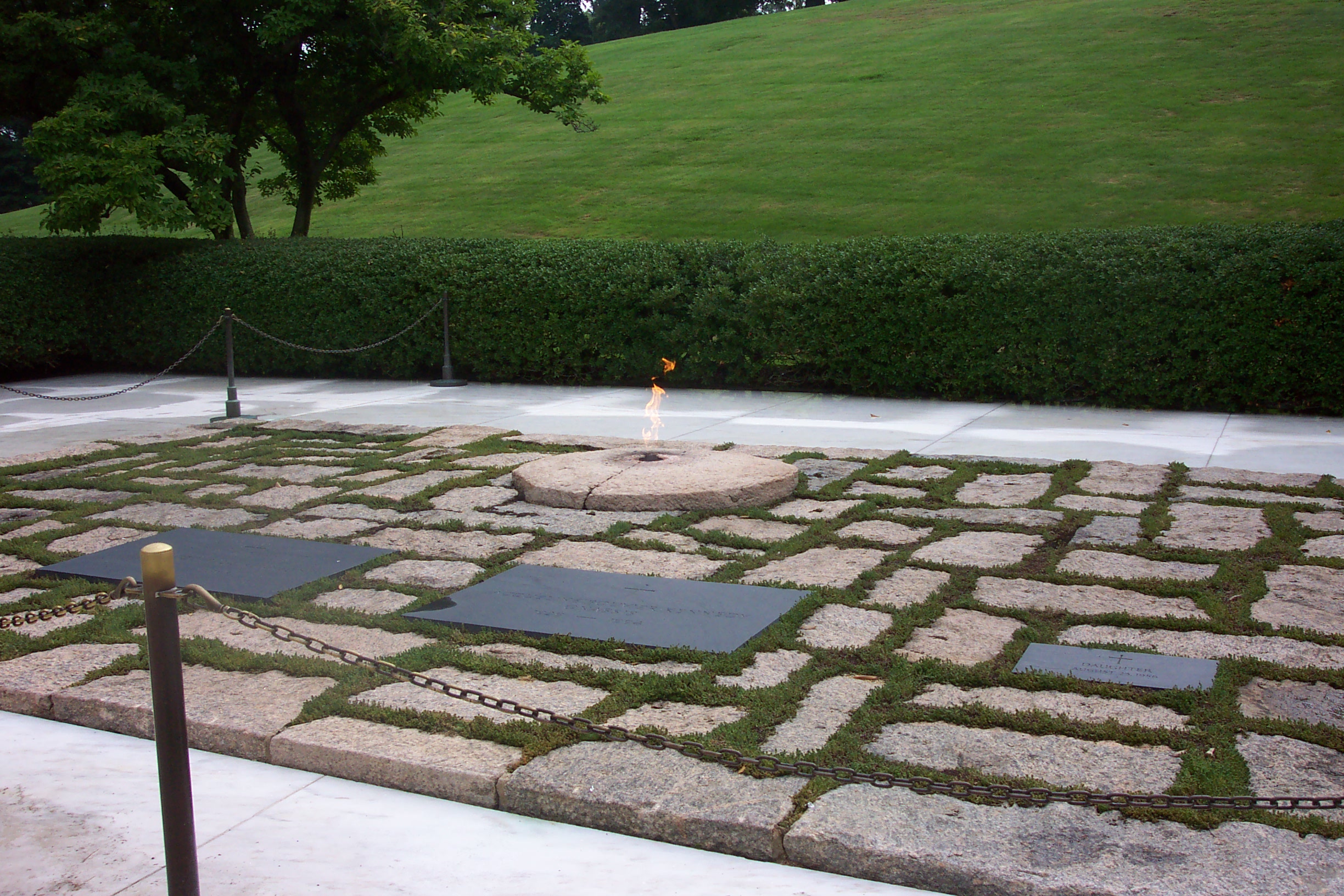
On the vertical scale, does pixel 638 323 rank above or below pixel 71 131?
below

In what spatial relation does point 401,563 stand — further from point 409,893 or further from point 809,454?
point 809,454

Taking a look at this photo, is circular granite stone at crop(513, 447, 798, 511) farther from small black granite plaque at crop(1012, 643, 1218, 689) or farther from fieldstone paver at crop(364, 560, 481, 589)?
small black granite plaque at crop(1012, 643, 1218, 689)

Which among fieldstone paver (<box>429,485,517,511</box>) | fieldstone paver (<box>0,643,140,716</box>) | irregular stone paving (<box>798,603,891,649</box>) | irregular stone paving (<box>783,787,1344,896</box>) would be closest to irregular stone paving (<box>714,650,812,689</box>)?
irregular stone paving (<box>798,603,891,649</box>)

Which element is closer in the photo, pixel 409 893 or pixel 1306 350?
pixel 409 893

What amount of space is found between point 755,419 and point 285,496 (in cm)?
435

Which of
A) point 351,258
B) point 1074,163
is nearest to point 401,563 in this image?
point 351,258

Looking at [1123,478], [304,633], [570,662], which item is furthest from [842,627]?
[1123,478]

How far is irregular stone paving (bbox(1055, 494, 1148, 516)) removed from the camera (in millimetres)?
5977

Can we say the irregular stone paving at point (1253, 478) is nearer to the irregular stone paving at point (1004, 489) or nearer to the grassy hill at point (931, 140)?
the irregular stone paving at point (1004, 489)

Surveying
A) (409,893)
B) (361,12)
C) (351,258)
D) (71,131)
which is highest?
(361,12)

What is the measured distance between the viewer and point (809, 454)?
7.65m

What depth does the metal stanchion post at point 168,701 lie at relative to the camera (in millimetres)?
2355

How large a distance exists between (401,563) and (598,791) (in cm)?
251

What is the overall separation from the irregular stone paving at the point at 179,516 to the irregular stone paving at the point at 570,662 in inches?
104
